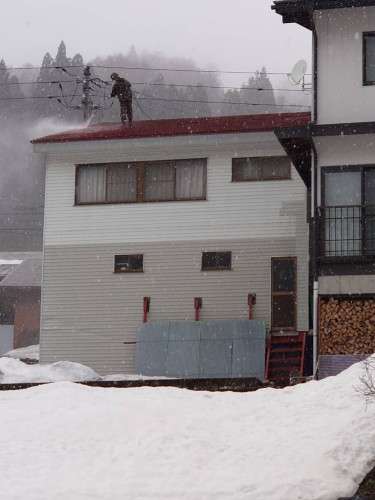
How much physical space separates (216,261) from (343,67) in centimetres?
670

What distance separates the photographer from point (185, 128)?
89.7ft

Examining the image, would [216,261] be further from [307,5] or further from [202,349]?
[307,5]

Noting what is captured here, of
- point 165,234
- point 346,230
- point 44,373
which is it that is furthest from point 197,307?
point 346,230

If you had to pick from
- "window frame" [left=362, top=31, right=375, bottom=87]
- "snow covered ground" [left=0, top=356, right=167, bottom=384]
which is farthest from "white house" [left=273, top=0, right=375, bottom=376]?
"snow covered ground" [left=0, top=356, right=167, bottom=384]

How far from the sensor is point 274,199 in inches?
1027

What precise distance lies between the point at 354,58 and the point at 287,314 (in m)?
7.17

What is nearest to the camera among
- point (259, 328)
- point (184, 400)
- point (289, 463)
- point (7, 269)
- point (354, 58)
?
point (289, 463)

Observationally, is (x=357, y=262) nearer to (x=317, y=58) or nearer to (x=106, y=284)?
(x=317, y=58)

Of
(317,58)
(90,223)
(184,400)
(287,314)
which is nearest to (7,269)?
(90,223)

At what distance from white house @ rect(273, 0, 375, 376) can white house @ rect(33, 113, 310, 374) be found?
366cm

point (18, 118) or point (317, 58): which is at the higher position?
point (18, 118)

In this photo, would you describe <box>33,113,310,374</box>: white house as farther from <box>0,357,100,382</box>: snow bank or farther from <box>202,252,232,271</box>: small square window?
<box>0,357,100,382</box>: snow bank

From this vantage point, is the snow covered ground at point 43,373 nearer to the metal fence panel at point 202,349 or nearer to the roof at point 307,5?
the metal fence panel at point 202,349

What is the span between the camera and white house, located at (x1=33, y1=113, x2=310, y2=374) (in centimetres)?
2584
